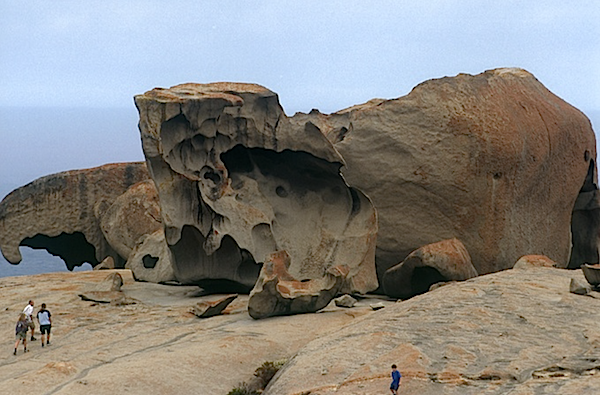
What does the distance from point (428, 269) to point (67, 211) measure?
39.8 ft

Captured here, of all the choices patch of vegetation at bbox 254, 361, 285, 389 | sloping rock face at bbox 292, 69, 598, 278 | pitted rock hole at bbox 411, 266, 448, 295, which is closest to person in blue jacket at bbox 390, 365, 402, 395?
patch of vegetation at bbox 254, 361, 285, 389

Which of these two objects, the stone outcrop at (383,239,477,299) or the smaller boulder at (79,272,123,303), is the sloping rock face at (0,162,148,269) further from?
the stone outcrop at (383,239,477,299)

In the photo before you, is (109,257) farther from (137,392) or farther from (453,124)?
(137,392)

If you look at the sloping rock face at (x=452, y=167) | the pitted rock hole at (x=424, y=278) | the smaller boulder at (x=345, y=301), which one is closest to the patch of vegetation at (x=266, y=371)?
the smaller boulder at (x=345, y=301)

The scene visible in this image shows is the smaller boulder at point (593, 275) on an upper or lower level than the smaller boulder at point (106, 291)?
upper

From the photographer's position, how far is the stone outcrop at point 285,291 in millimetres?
14758

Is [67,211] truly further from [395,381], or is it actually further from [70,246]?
[395,381]

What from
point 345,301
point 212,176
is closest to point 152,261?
point 212,176

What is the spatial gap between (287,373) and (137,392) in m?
1.85

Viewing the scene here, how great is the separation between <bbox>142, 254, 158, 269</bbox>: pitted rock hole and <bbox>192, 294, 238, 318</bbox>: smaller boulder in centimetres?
483

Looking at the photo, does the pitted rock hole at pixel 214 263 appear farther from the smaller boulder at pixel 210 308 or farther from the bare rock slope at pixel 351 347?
the smaller boulder at pixel 210 308

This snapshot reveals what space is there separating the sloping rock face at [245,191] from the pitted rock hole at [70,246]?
8.15 metres

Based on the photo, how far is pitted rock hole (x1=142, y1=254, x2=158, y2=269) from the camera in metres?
20.5

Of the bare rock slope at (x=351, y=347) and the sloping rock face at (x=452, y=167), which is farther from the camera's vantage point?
the sloping rock face at (x=452, y=167)
